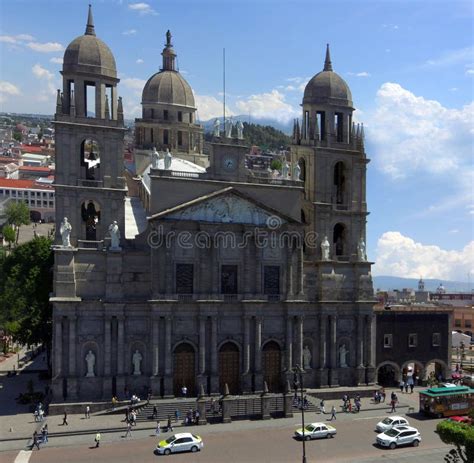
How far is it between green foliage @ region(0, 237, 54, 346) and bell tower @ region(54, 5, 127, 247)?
1382 centimetres

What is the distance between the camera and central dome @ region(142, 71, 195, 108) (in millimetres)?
63969

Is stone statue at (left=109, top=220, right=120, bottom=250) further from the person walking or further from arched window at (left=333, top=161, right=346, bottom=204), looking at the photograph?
A: arched window at (left=333, top=161, right=346, bottom=204)

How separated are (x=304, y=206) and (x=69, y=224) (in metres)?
21.5

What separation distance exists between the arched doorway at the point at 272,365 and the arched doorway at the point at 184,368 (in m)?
6.19

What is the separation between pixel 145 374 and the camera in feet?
155

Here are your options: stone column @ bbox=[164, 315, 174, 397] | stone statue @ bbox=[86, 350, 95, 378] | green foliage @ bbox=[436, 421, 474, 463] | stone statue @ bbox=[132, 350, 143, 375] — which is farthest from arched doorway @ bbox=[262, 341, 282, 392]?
green foliage @ bbox=[436, 421, 474, 463]

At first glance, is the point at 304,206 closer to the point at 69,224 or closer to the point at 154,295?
the point at 154,295

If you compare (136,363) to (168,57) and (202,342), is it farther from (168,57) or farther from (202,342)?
(168,57)

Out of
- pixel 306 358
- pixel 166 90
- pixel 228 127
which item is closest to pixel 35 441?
pixel 306 358

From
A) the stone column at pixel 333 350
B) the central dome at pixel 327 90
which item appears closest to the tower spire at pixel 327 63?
the central dome at pixel 327 90

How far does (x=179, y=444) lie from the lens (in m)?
37.1

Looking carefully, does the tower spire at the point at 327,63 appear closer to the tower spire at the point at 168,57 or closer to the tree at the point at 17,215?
the tower spire at the point at 168,57

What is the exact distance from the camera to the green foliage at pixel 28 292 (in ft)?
194

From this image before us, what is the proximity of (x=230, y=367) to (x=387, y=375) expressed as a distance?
18.1 m
